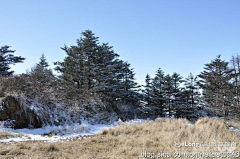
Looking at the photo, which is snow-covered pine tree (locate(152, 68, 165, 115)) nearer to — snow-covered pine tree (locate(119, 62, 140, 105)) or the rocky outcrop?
snow-covered pine tree (locate(119, 62, 140, 105))

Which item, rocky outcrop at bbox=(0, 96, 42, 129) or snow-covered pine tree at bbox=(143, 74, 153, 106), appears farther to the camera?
snow-covered pine tree at bbox=(143, 74, 153, 106)

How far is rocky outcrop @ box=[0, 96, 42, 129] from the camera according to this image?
7469 millimetres

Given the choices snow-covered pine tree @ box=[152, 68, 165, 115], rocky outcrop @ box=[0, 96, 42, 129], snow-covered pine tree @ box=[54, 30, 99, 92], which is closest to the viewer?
rocky outcrop @ box=[0, 96, 42, 129]

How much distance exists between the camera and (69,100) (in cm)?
1037

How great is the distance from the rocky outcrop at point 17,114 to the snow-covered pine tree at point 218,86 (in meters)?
19.5

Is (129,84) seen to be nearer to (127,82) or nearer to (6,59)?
(127,82)

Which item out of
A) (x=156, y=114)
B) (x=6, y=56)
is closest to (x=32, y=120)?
(x=6, y=56)

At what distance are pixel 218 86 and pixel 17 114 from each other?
71.8ft

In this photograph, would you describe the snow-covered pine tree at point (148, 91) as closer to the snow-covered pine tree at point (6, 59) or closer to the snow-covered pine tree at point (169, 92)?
the snow-covered pine tree at point (169, 92)

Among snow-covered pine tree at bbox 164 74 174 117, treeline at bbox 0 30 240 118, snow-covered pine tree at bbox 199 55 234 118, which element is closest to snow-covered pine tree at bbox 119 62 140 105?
treeline at bbox 0 30 240 118

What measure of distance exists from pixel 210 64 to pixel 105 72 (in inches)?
639

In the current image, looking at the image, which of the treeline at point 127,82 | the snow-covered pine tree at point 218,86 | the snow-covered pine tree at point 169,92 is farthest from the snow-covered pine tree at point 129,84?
the snow-covered pine tree at point 218,86

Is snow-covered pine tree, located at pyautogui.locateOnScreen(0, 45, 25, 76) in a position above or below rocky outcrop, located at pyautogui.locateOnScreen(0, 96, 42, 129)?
above

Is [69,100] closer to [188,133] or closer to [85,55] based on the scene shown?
[85,55]
